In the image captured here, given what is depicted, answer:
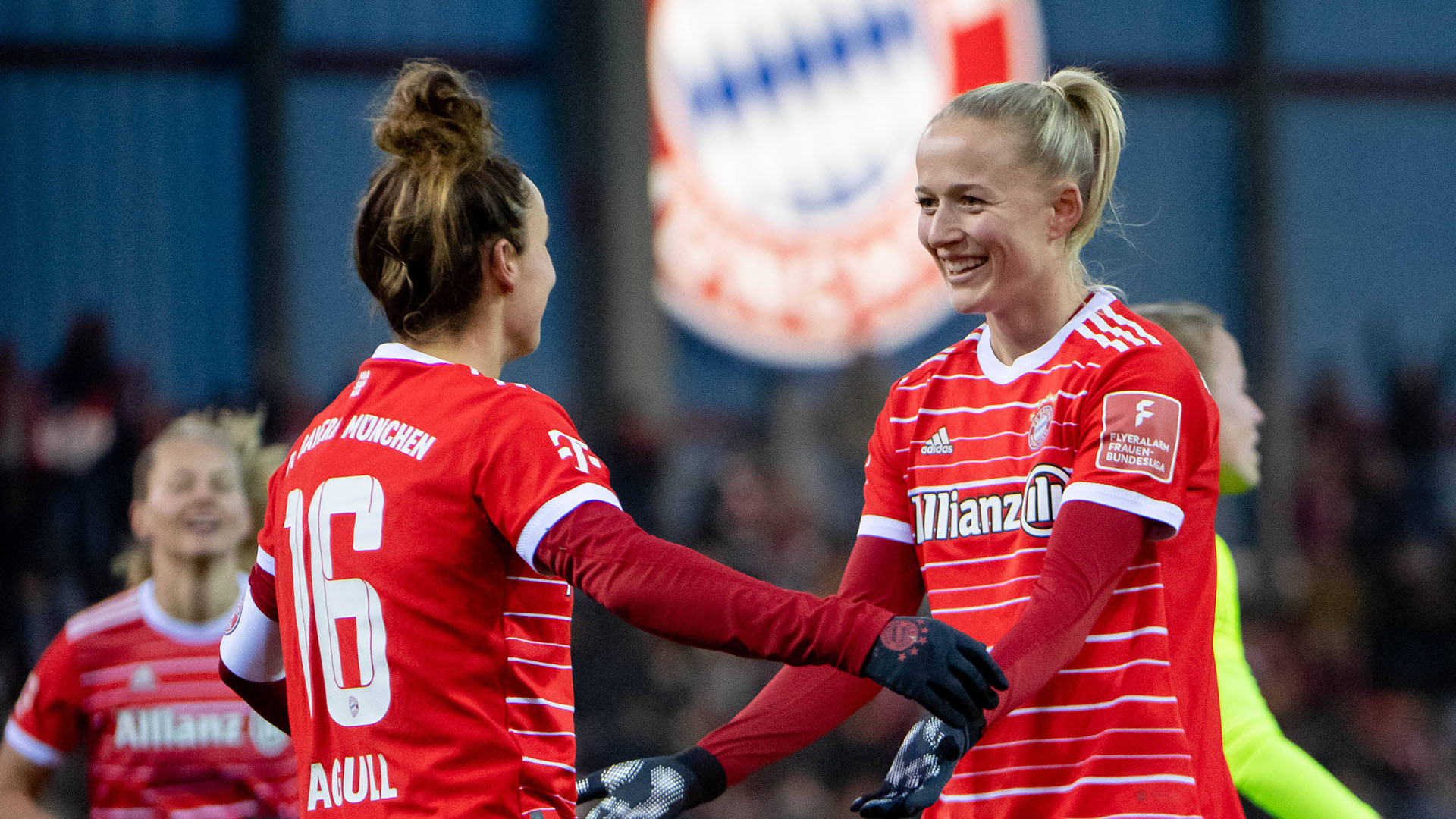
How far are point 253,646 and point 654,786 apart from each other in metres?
0.47

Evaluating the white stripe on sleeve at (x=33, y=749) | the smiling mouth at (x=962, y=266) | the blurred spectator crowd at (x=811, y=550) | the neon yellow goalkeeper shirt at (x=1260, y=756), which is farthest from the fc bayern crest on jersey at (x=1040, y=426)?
the blurred spectator crowd at (x=811, y=550)

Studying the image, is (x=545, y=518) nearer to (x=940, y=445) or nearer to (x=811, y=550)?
(x=940, y=445)

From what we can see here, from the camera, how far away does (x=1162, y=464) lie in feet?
5.00

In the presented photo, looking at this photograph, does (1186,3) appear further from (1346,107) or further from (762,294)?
(762,294)

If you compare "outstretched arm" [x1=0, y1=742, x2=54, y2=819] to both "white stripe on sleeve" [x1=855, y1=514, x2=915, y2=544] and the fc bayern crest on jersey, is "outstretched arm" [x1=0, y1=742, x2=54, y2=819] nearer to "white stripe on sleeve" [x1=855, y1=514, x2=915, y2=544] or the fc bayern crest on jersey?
"white stripe on sleeve" [x1=855, y1=514, x2=915, y2=544]

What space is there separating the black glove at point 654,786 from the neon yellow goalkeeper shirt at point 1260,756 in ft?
2.55

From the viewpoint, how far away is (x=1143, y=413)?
1530 mm

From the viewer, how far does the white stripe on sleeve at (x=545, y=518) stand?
1.37m

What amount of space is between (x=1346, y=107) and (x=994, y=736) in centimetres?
775

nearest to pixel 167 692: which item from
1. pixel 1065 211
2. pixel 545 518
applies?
pixel 545 518

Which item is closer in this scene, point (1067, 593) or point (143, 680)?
point (1067, 593)

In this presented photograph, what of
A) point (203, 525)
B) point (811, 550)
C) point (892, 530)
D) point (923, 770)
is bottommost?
point (811, 550)

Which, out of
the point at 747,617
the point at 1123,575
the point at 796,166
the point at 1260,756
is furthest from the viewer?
the point at 796,166

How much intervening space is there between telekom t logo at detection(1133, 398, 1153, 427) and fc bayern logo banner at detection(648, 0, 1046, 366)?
5.70 m
